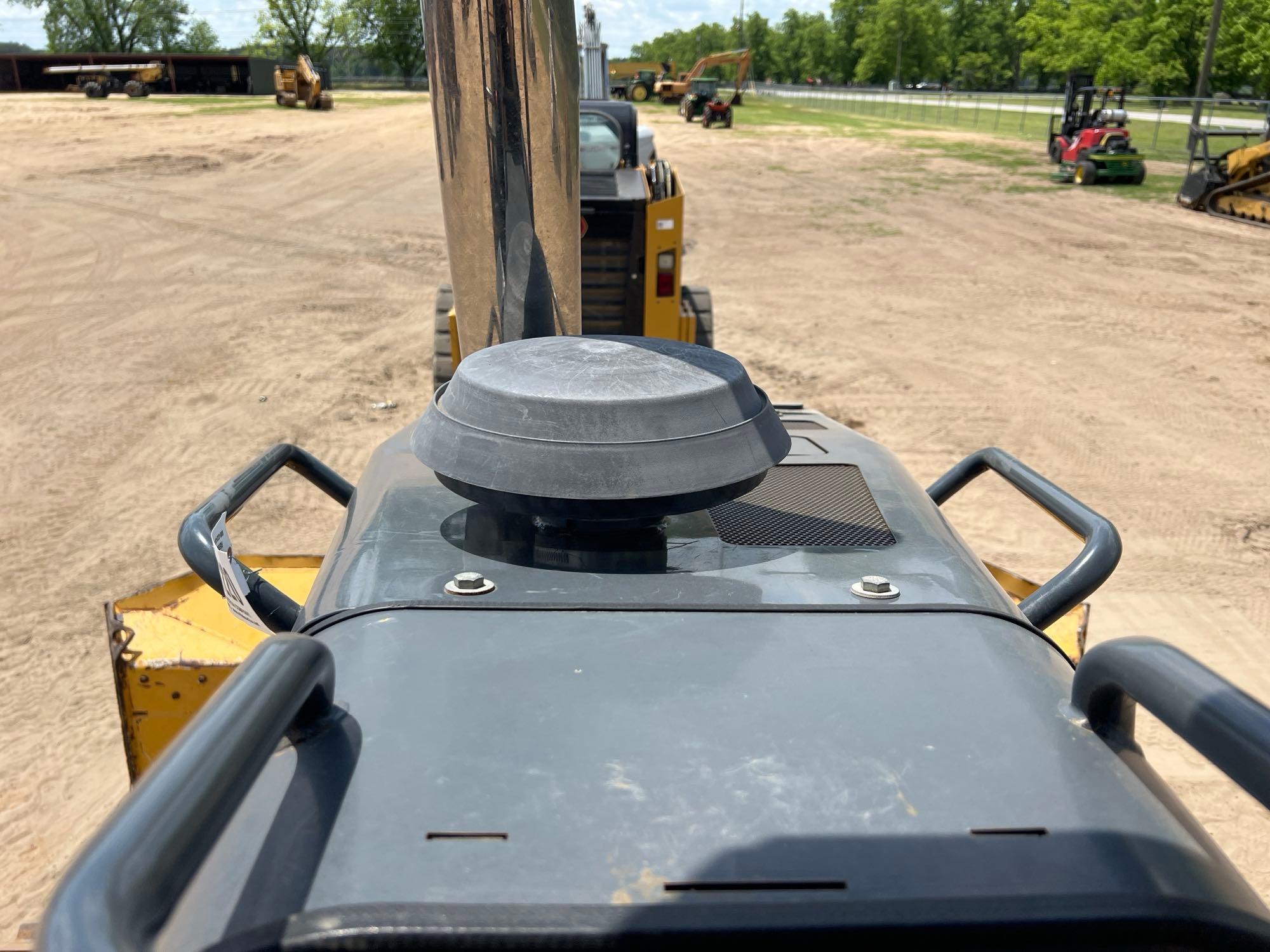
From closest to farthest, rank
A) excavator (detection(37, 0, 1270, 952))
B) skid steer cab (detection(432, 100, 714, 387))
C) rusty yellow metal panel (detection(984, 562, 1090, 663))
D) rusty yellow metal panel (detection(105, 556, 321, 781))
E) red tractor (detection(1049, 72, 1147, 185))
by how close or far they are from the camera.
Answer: excavator (detection(37, 0, 1270, 952)) < rusty yellow metal panel (detection(105, 556, 321, 781)) < rusty yellow metal panel (detection(984, 562, 1090, 663)) < skid steer cab (detection(432, 100, 714, 387)) < red tractor (detection(1049, 72, 1147, 185))

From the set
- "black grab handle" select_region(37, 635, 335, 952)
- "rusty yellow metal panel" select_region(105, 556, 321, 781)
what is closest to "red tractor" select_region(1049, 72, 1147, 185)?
"rusty yellow metal panel" select_region(105, 556, 321, 781)

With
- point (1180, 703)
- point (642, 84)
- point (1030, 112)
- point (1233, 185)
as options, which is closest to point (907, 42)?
point (1030, 112)

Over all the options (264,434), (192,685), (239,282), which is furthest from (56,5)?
(192,685)

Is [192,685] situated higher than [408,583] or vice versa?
[408,583]

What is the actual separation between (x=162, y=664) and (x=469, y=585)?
1.43 m

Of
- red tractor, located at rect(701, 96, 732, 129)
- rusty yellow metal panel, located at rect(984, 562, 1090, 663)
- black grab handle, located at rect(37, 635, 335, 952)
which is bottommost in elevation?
rusty yellow metal panel, located at rect(984, 562, 1090, 663)

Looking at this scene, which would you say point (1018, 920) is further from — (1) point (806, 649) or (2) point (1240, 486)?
(2) point (1240, 486)

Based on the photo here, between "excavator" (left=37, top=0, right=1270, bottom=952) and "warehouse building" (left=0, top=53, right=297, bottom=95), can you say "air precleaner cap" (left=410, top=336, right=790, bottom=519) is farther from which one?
"warehouse building" (left=0, top=53, right=297, bottom=95)

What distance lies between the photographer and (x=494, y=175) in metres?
2.22

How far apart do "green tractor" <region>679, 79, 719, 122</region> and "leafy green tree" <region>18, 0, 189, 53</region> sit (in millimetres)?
53299

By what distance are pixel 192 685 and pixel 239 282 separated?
11396 millimetres

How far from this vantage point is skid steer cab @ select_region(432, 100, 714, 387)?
7.88 m

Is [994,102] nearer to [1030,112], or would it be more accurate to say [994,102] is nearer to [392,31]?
[1030,112]

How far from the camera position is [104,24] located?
237 ft
